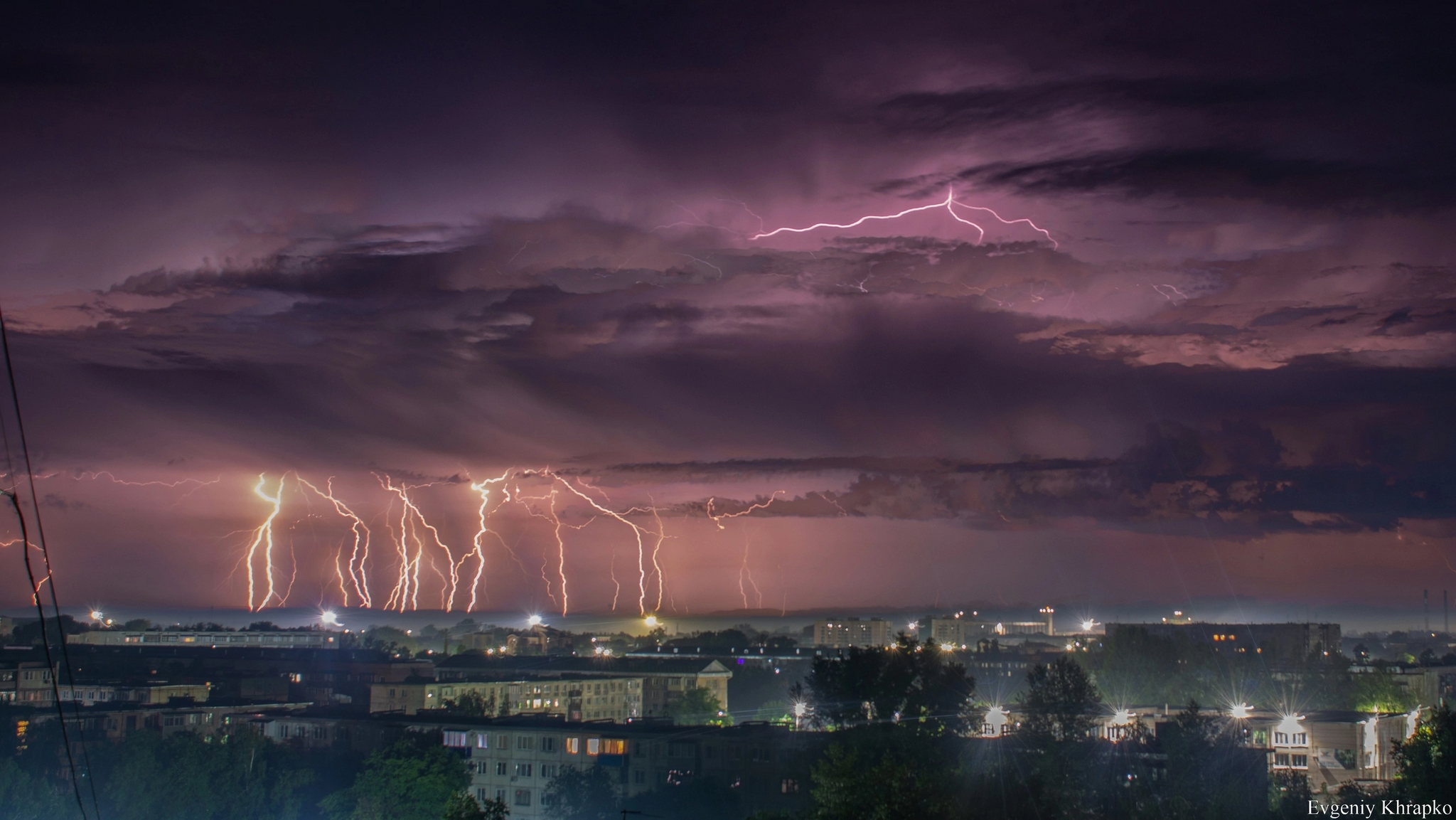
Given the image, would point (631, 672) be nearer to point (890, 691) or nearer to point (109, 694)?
point (109, 694)

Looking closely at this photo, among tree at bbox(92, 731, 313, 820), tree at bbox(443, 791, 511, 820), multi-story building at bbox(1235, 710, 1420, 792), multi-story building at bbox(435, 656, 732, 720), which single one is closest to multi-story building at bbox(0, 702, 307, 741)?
tree at bbox(92, 731, 313, 820)

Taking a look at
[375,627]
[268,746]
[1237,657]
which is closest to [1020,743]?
[268,746]

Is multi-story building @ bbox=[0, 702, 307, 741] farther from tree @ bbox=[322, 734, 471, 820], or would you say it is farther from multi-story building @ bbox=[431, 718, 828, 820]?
multi-story building @ bbox=[431, 718, 828, 820]

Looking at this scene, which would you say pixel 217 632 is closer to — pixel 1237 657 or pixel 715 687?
pixel 715 687

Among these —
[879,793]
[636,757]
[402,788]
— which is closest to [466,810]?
[879,793]

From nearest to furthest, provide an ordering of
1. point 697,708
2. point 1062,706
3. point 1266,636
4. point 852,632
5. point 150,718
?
point 1062,706
point 150,718
point 697,708
point 1266,636
point 852,632

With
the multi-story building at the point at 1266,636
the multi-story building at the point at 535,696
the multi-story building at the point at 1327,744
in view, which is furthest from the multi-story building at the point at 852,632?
the multi-story building at the point at 1327,744
